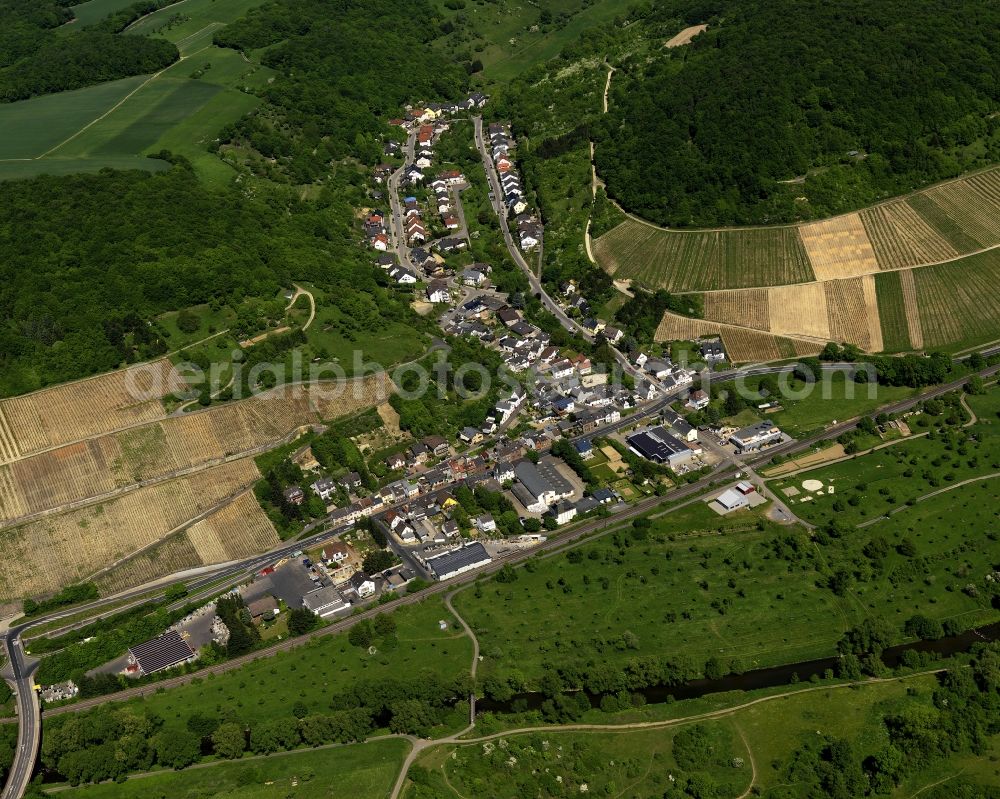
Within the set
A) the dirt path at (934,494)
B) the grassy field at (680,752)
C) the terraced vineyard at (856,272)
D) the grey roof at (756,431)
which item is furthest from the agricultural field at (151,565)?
the dirt path at (934,494)

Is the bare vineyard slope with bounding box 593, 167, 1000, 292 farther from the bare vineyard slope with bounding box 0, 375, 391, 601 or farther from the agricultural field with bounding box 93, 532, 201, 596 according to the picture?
the agricultural field with bounding box 93, 532, 201, 596

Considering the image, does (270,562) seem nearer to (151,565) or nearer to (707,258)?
(151,565)

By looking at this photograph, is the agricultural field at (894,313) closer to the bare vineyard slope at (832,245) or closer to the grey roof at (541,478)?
the bare vineyard slope at (832,245)

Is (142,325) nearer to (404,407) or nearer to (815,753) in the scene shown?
(404,407)

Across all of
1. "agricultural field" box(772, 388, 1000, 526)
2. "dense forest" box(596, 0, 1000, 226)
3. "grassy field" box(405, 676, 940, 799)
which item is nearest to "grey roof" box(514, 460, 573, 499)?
"agricultural field" box(772, 388, 1000, 526)

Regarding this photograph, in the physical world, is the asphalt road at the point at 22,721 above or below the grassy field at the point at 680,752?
above

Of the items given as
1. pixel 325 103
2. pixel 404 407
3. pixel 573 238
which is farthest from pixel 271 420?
pixel 325 103

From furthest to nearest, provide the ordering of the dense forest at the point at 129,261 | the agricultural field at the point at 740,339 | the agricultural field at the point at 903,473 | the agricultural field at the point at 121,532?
1. the agricultural field at the point at 740,339
2. the dense forest at the point at 129,261
3. the agricultural field at the point at 903,473
4. the agricultural field at the point at 121,532

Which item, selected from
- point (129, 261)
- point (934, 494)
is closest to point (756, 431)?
point (934, 494)
